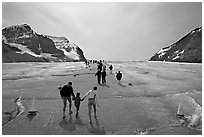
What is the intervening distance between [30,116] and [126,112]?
5685 millimetres

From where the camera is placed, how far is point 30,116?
38.2ft

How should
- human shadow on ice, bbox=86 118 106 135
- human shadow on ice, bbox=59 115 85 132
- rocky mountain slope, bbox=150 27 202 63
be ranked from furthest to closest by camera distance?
rocky mountain slope, bbox=150 27 202 63 < human shadow on ice, bbox=59 115 85 132 < human shadow on ice, bbox=86 118 106 135

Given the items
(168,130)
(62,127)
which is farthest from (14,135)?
(168,130)

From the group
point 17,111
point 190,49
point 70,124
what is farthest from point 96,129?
point 190,49

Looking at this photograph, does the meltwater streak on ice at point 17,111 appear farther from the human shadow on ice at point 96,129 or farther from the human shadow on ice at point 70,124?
the human shadow on ice at point 96,129

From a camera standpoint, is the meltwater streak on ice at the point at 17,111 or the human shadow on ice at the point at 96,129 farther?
the meltwater streak on ice at the point at 17,111

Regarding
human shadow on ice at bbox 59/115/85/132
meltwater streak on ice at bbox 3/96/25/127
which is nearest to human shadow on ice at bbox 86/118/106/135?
human shadow on ice at bbox 59/115/85/132

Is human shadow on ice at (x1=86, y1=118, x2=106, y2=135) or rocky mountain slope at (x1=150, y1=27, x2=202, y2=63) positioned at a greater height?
rocky mountain slope at (x1=150, y1=27, x2=202, y2=63)

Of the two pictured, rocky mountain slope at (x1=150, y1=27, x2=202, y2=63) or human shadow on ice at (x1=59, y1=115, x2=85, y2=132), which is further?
rocky mountain slope at (x1=150, y1=27, x2=202, y2=63)

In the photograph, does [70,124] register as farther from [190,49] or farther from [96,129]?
[190,49]

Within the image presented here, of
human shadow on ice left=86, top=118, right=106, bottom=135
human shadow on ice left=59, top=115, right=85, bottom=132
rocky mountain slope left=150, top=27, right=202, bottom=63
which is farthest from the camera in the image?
rocky mountain slope left=150, top=27, right=202, bottom=63

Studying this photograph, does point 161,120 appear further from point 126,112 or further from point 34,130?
point 34,130

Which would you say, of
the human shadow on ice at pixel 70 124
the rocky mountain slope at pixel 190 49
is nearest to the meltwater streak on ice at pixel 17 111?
the human shadow on ice at pixel 70 124

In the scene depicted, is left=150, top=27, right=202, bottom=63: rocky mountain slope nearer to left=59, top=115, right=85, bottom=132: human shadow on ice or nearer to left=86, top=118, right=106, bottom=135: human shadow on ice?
left=59, top=115, right=85, bottom=132: human shadow on ice
